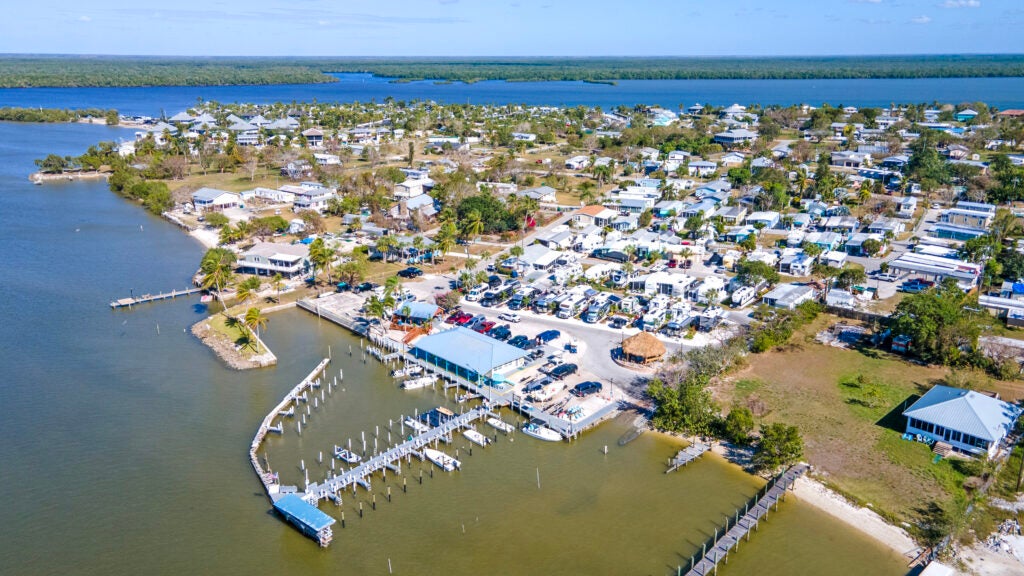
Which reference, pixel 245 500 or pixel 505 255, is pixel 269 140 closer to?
pixel 505 255

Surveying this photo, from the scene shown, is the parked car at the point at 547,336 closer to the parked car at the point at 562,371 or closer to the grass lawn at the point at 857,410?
→ the parked car at the point at 562,371

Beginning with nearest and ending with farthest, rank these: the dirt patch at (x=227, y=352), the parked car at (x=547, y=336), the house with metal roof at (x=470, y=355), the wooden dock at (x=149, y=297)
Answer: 1. the house with metal roof at (x=470, y=355)
2. the dirt patch at (x=227, y=352)
3. the parked car at (x=547, y=336)
4. the wooden dock at (x=149, y=297)

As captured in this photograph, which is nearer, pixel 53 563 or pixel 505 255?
pixel 53 563

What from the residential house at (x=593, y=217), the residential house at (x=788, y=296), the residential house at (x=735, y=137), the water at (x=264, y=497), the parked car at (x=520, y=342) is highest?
the residential house at (x=735, y=137)

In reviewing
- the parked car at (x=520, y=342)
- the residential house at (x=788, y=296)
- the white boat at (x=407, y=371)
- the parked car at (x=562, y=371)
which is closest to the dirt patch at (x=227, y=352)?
the white boat at (x=407, y=371)

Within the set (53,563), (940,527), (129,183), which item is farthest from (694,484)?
(129,183)

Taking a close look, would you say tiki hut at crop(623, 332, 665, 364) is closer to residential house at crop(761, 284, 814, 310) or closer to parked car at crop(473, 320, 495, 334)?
parked car at crop(473, 320, 495, 334)
